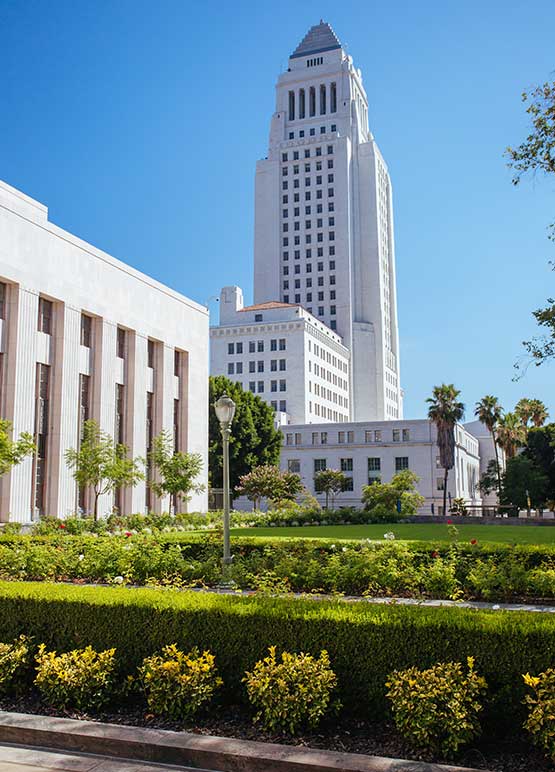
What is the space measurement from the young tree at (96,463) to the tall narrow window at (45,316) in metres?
5.15

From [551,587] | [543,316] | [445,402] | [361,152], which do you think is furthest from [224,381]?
[361,152]

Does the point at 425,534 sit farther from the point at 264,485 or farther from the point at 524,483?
the point at 524,483

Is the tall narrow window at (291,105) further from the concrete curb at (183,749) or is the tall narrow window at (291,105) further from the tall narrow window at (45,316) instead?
the concrete curb at (183,749)

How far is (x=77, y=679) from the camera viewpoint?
22.1 feet

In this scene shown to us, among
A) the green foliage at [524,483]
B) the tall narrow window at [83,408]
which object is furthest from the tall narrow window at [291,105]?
the tall narrow window at [83,408]

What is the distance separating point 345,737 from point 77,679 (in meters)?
2.64

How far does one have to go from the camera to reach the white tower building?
115500 mm

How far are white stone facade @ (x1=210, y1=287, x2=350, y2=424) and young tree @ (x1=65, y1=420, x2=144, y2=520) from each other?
57383 mm

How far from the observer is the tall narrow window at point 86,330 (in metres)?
37.5

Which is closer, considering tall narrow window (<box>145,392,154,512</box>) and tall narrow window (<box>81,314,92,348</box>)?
tall narrow window (<box>81,314,92,348</box>)

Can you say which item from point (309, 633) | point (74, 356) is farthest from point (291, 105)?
point (309, 633)

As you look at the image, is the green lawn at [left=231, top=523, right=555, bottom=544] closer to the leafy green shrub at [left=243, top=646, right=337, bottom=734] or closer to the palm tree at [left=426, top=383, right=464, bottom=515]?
the leafy green shrub at [left=243, top=646, right=337, bottom=734]

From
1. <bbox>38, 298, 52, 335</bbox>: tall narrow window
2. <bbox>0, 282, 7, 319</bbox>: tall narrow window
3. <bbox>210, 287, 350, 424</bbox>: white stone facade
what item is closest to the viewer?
<bbox>0, 282, 7, 319</bbox>: tall narrow window

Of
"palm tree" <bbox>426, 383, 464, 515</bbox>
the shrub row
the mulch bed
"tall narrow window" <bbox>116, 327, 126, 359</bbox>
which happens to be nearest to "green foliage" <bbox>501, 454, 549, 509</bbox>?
"palm tree" <bbox>426, 383, 464, 515</bbox>
